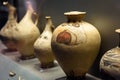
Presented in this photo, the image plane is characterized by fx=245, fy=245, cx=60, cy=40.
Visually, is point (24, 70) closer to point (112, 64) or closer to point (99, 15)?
point (99, 15)

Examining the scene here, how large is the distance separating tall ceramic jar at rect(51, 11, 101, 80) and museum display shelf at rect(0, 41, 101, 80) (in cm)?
14

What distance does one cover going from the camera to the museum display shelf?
1302 millimetres

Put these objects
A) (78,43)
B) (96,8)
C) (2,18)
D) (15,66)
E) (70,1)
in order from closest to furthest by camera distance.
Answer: (78,43)
(96,8)
(70,1)
(15,66)
(2,18)

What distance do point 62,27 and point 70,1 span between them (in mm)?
305

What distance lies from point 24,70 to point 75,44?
0.46m

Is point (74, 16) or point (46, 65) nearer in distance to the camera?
point (74, 16)

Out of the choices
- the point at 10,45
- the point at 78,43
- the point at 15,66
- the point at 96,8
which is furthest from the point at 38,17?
the point at 78,43

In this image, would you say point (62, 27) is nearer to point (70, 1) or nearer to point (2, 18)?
point (70, 1)

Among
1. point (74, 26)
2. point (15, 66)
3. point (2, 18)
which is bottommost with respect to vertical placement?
point (15, 66)

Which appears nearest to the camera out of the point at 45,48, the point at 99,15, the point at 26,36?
the point at 99,15

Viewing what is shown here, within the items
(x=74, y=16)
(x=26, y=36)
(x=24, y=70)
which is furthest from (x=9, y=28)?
(x=74, y=16)

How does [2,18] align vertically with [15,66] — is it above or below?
above

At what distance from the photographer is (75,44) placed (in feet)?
3.57

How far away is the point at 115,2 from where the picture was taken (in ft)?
3.69
